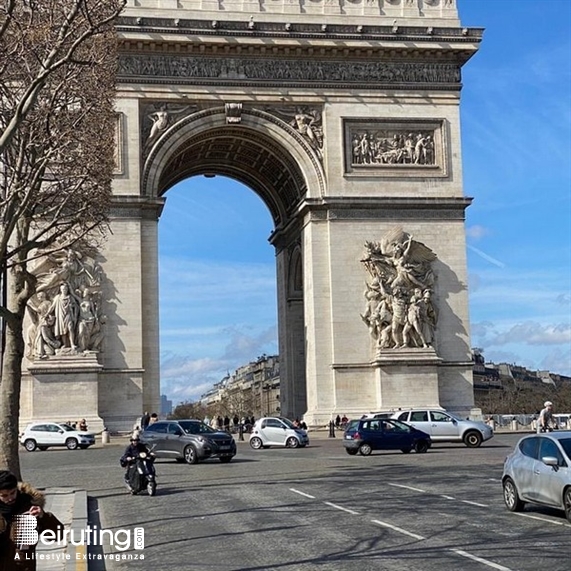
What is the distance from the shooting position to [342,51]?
4450cm

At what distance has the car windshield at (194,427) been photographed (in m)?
31.3

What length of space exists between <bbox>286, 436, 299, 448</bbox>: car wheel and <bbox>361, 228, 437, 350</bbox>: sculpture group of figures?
21.1 feet

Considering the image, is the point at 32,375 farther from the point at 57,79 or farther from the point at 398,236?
the point at 57,79

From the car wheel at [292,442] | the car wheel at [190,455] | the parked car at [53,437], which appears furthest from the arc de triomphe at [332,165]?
the car wheel at [190,455]

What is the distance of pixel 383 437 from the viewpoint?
3422 cm

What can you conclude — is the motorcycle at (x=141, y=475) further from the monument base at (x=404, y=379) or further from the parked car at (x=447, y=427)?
the monument base at (x=404, y=379)

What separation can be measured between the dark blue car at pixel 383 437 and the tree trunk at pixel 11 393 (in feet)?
48.8

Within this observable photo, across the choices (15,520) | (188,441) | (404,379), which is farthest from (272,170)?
(15,520)

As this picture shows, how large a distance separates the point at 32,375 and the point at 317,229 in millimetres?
13062

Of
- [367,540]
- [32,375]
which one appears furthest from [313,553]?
[32,375]

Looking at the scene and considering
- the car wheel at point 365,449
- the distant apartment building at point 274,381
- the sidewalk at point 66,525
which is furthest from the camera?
the distant apartment building at point 274,381

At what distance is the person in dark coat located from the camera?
24.0 feet

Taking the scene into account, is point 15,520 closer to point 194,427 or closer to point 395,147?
point 194,427

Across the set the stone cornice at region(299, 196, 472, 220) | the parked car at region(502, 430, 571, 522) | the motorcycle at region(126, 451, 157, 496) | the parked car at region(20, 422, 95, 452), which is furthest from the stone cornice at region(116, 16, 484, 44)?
the parked car at region(502, 430, 571, 522)
